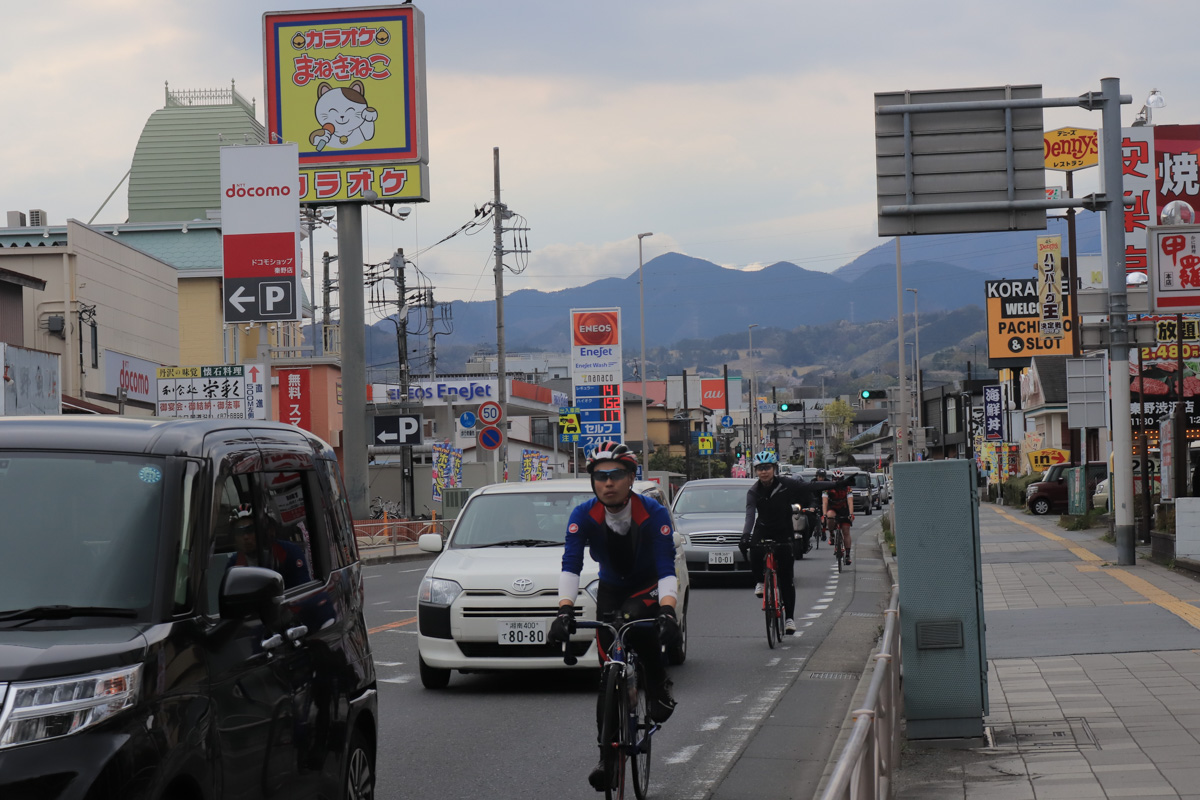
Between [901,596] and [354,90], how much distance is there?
110 ft

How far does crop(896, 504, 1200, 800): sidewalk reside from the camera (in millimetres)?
7070

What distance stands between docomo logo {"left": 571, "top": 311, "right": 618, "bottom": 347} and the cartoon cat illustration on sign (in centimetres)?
1237

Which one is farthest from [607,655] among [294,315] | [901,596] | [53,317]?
[53,317]

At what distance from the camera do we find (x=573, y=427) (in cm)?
4688

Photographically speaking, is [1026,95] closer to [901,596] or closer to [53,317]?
[901,596]

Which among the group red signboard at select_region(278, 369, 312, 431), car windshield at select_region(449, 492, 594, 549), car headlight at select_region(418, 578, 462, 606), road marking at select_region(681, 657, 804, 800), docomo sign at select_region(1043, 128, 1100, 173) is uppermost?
docomo sign at select_region(1043, 128, 1100, 173)

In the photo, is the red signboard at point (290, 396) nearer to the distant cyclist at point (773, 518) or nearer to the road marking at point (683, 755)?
the distant cyclist at point (773, 518)

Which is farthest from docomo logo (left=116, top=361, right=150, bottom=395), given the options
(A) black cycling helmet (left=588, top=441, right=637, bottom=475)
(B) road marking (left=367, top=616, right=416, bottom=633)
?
(A) black cycling helmet (left=588, top=441, right=637, bottom=475)

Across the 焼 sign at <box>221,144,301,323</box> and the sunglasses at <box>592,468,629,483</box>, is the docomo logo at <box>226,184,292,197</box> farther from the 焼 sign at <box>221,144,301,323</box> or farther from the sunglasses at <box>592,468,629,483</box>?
the sunglasses at <box>592,468,629,483</box>

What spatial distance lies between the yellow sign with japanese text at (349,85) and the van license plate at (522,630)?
29.4 m

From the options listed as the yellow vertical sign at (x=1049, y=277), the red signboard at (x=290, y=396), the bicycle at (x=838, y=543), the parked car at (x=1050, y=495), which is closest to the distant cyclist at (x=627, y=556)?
the bicycle at (x=838, y=543)

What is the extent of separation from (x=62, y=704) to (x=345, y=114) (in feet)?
120

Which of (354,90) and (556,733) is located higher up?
(354,90)

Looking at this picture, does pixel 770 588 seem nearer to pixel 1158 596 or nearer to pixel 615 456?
pixel 1158 596
